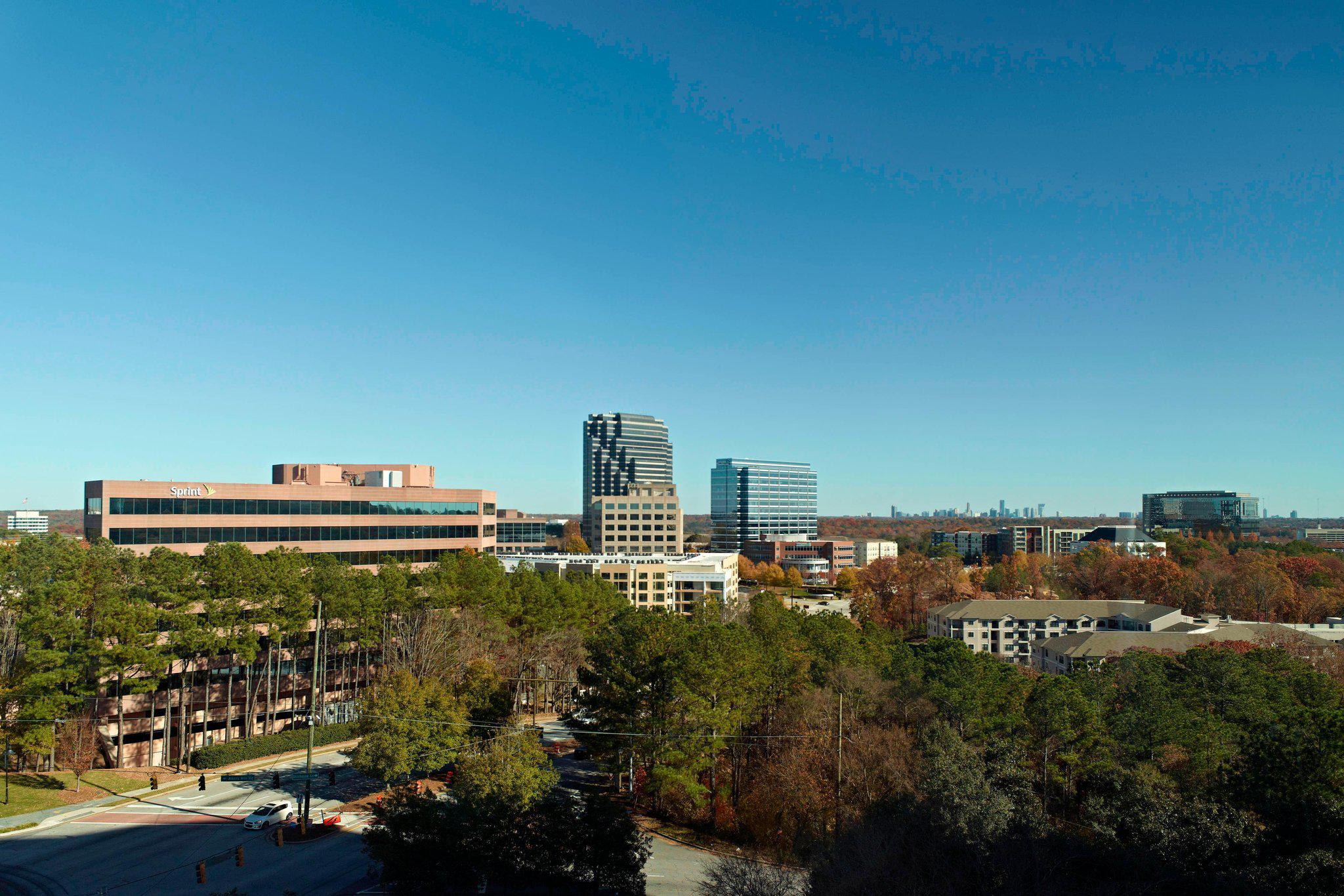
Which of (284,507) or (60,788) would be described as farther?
(284,507)

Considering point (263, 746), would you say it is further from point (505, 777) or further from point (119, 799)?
point (505, 777)

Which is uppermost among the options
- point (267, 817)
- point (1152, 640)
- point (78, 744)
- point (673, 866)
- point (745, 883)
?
point (745, 883)

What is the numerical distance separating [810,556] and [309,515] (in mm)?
138901

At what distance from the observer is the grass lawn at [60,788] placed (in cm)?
3656

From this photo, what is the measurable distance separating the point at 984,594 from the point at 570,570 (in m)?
71.5

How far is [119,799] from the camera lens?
1510 inches

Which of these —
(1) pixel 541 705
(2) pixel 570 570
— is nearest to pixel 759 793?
(1) pixel 541 705

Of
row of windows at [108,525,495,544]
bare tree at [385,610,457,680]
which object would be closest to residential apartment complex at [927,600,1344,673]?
row of windows at [108,525,495,544]

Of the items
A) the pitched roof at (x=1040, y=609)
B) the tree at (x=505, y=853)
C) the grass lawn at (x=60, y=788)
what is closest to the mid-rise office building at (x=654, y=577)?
the pitched roof at (x=1040, y=609)

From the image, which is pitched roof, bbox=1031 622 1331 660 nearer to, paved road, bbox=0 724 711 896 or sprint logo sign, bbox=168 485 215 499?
paved road, bbox=0 724 711 896

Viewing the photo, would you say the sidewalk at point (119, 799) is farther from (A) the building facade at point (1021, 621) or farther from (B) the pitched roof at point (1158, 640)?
(A) the building facade at point (1021, 621)

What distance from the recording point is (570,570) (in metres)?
99.8

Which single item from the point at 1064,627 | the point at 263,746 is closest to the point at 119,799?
the point at 263,746

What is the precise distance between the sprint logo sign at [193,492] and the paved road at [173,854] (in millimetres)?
28312
